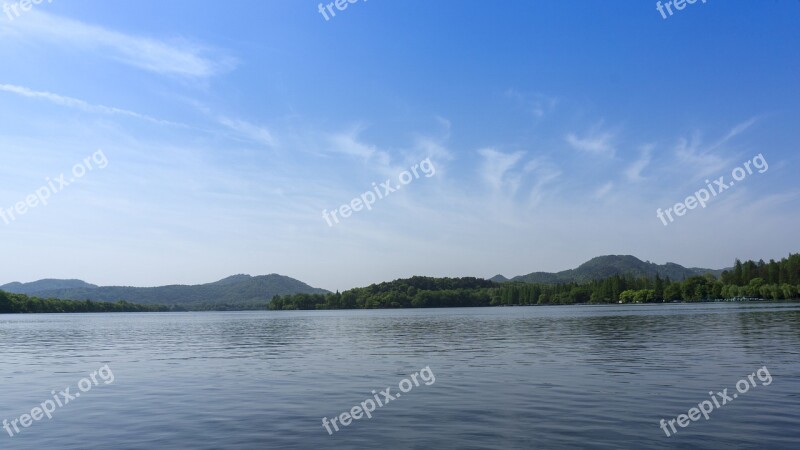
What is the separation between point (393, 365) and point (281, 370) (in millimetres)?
8523

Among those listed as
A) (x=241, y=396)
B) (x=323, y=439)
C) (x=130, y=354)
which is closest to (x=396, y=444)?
(x=323, y=439)
